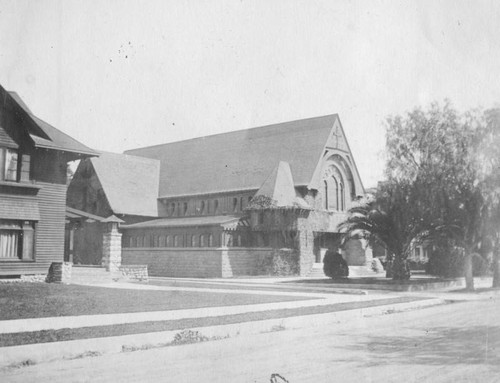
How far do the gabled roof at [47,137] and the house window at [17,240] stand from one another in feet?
12.8

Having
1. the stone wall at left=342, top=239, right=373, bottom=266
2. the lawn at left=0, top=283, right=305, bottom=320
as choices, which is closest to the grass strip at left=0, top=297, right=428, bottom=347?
the lawn at left=0, top=283, right=305, bottom=320

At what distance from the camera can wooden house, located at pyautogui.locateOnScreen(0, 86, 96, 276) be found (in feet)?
79.0

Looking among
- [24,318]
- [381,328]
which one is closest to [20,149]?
[24,318]

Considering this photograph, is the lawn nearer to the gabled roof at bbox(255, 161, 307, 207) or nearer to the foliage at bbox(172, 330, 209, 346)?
the foliage at bbox(172, 330, 209, 346)

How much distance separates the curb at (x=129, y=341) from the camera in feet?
29.7

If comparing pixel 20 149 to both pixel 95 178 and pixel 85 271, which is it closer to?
pixel 85 271

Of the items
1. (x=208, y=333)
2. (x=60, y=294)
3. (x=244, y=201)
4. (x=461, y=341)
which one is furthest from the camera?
(x=244, y=201)

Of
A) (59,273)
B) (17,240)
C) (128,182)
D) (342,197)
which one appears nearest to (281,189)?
(342,197)

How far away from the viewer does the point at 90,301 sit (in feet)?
57.0

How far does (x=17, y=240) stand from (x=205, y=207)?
24.0 meters

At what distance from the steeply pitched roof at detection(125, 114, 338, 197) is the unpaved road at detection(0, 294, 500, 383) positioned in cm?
3102

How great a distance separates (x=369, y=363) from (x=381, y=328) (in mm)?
5116

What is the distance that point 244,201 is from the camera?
146 feet

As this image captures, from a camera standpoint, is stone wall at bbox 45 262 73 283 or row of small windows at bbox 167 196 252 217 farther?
row of small windows at bbox 167 196 252 217
